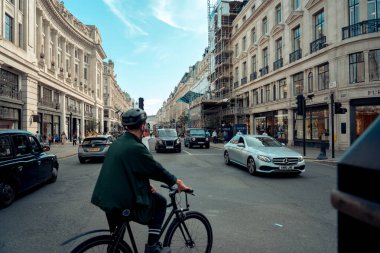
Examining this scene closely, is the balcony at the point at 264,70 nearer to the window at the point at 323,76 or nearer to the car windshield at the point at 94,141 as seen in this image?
the window at the point at 323,76

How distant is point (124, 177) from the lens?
2.53 m

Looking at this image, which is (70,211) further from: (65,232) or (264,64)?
(264,64)

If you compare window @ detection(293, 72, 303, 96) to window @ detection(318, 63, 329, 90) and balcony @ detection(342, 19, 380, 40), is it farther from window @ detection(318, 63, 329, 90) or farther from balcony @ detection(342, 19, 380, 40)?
balcony @ detection(342, 19, 380, 40)

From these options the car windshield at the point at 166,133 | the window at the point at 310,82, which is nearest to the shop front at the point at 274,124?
the window at the point at 310,82

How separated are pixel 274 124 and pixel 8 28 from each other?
91.5ft

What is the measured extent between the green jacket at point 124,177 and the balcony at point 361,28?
22.8m

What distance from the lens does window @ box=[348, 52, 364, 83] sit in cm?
2040

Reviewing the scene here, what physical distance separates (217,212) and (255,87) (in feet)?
110

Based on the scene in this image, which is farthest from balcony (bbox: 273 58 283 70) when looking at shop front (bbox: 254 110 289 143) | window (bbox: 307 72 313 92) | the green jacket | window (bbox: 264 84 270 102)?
the green jacket

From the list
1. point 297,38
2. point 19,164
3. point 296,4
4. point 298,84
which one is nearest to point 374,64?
point 298,84

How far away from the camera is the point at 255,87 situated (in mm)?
37594

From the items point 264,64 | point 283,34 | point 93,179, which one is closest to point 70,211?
point 93,179

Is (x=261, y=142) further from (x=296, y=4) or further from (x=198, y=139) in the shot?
(x=296, y=4)

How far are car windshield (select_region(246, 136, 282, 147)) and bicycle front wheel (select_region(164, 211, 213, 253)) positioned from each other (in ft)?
27.3
